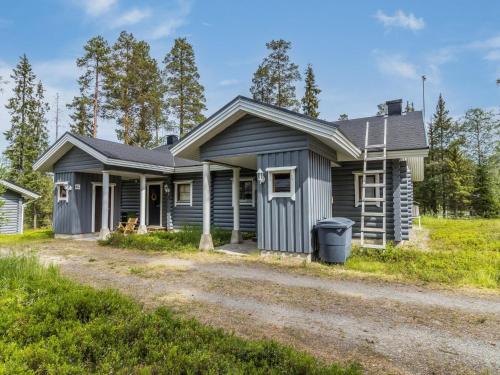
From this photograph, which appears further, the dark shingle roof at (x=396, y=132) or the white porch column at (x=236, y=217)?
the white porch column at (x=236, y=217)

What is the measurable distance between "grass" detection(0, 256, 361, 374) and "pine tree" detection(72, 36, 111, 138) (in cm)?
2198

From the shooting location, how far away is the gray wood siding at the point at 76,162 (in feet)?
37.8

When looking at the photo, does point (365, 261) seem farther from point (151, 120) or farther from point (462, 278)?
point (151, 120)

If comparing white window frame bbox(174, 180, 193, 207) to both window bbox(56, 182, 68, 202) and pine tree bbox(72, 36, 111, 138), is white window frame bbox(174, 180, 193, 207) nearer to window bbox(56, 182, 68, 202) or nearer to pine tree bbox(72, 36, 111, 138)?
window bbox(56, 182, 68, 202)

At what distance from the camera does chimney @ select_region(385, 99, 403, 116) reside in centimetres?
1241

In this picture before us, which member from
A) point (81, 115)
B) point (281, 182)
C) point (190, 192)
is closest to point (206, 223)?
point (281, 182)

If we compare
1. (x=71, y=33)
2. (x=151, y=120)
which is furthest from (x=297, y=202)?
(x=151, y=120)

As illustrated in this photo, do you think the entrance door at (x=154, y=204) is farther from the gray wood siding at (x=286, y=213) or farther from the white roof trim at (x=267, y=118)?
the gray wood siding at (x=286, y=213)

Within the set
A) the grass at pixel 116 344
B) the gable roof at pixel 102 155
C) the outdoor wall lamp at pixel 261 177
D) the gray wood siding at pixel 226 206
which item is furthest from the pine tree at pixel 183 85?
the grass at pixel 116 344

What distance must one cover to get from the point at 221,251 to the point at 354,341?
587 centimetres

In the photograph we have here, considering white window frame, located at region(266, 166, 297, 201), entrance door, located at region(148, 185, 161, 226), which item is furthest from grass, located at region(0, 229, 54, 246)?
white window frame, located at region(266, 166, 297, 201)

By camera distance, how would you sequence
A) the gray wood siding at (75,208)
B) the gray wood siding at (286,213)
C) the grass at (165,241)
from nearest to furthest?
the gray wood siding at (286,213) < the grass at (165,241) < the gray wood siding at (75,208)

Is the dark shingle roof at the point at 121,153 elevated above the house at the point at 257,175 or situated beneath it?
elevated above

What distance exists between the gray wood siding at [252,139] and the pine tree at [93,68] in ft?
58.6
